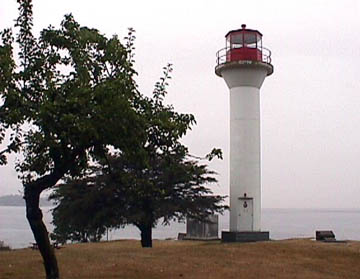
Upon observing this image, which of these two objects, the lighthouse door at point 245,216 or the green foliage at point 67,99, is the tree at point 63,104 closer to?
the green foliage at point 67,99

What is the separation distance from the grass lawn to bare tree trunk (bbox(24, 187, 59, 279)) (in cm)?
75

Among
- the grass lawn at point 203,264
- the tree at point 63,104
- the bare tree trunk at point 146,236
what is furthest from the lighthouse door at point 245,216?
the tree at point 63,104

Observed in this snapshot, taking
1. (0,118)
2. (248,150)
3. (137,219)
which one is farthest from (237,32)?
(0,118)

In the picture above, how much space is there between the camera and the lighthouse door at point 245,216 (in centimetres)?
2862

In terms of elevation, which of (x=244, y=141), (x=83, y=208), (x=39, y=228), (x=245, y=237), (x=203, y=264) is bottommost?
(x=203, y=264)

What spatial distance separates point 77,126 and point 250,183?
60.6 ft

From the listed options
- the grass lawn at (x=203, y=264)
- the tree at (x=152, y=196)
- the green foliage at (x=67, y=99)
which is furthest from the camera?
the tree at (x=152, y=196)

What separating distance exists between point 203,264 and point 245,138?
12708mm

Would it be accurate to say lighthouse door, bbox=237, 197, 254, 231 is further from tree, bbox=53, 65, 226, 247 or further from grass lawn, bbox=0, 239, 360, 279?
grass lawn, bbox=0, 239, 360, 279

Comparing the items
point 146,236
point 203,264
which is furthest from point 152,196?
point 203,264

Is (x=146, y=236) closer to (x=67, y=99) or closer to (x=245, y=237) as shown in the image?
(x=245, y=237)

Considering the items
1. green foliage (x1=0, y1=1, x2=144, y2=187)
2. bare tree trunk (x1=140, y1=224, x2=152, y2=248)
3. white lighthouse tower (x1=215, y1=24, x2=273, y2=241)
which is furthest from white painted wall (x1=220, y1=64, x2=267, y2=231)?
green foliage (x1=0, y1=1, x2=144, y2=187)

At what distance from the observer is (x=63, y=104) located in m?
11.3

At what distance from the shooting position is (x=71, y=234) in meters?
31.7
